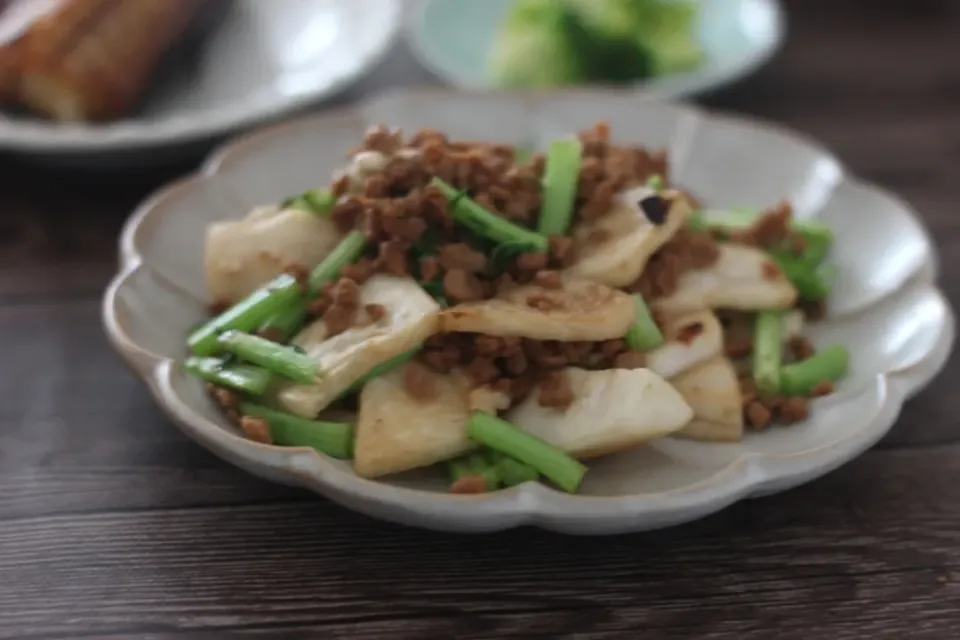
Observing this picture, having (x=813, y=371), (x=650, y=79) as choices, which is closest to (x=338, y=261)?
(x=813, y=371)

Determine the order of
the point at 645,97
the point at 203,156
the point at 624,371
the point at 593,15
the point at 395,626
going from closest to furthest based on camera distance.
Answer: the point at 395,626
the point at 624,371
the point at 645,97
the point at 203,156
the point at 593,15

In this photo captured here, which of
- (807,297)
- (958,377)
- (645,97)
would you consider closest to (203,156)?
(645,97)

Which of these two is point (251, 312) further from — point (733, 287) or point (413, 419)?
point (733, 287)

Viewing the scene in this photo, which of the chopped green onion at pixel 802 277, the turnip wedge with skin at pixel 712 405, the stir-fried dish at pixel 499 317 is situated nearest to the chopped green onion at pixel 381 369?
the stir-fried dish at pixel 499 317

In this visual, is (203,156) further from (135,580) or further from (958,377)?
(958,377)

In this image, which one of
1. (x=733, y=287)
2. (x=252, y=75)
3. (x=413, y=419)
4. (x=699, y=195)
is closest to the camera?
(x=413, y=419)

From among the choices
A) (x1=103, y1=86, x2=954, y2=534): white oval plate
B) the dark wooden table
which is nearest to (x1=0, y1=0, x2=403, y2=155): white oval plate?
(x1=103, y1=86, x2=954, y2=534): white oval plate

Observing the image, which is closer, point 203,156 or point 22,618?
point 22,618

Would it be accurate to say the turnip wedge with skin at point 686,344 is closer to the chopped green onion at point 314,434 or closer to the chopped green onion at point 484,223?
the chopped green onion at point 484,223
